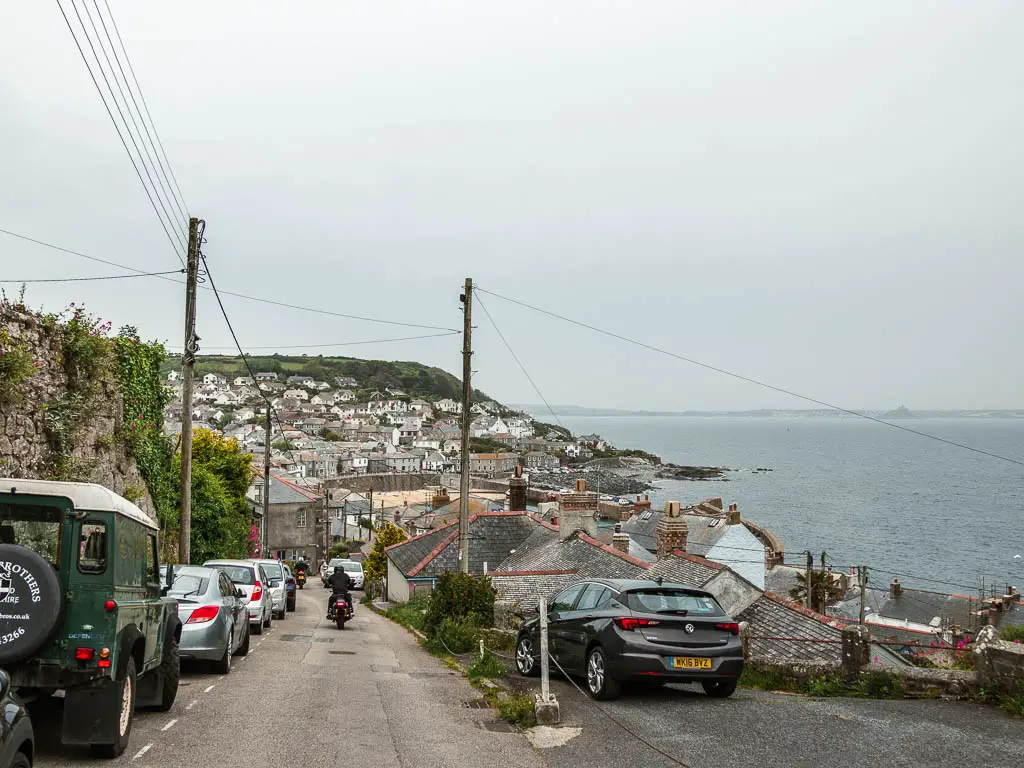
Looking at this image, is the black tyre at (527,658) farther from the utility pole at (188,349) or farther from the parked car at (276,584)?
the parked car at (276,584)

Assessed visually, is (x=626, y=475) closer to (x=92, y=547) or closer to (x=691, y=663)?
(x=691, y=663)

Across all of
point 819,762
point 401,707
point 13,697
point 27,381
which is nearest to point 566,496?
point 27,381

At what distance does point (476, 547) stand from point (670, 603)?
23967mm

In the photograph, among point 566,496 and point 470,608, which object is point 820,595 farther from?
point 470,608

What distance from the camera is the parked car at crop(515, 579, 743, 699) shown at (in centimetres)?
997

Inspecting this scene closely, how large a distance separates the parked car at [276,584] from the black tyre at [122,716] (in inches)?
631

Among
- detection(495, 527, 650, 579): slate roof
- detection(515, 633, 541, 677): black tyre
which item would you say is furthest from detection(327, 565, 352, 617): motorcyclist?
detection(515, 633, 541, 677): black tyre

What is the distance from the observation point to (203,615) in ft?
39.3

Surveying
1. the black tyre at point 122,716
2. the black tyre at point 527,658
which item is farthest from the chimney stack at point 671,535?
the black tyre at point 122,716

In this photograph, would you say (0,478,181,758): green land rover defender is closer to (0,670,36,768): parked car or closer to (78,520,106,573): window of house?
(78,520,106,573): window of house

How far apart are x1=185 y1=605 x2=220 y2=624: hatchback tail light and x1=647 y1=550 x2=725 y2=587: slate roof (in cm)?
1108

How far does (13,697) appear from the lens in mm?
4836

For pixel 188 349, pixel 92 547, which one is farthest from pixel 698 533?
pixel 92 547

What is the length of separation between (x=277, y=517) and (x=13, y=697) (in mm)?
65632
